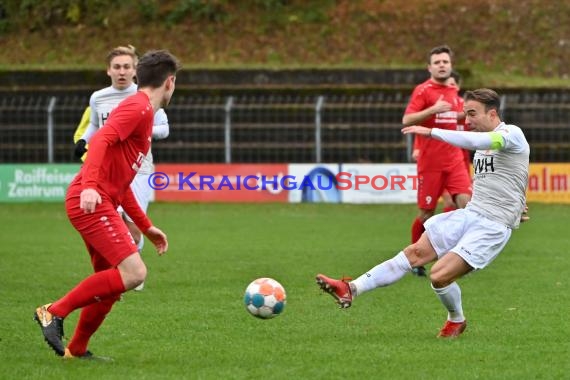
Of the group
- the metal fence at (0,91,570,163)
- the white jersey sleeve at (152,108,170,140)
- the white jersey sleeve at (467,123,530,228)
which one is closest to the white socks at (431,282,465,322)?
the white jersey sleeve at (467,123,530,228)

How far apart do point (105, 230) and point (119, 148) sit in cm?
50

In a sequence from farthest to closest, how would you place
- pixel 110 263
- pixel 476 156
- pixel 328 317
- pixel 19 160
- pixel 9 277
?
pixel 19 160, pixel 9 277, pixel 328 317, pixel 476 156, pixel 110 263

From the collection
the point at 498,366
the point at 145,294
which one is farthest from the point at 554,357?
the point at 145,294

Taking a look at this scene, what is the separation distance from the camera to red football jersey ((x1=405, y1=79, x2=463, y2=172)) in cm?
1220

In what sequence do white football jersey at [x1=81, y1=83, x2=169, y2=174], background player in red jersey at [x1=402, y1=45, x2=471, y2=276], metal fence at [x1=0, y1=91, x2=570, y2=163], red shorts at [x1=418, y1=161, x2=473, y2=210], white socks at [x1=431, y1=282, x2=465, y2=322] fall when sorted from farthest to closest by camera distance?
1. metal fence at [x1=0, y1=91, x2=570, y2=163]
2. red shorts at [x1=418, y1=161, x2=473, y2=210]
3. background player in red jersey at [x1=402, y1=45, x2=471, y2=276]
4. white football jersey at [x1=81, y1=83, x2=169, y2=174]
5. white socks at [x1=431, y1=282, x2=465, y2=322]

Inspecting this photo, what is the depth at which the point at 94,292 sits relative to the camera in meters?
6.89

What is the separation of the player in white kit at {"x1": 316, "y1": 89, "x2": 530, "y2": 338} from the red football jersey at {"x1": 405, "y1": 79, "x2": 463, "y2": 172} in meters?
3.84

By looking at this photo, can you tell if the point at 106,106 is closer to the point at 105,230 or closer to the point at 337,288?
the point at 337,288

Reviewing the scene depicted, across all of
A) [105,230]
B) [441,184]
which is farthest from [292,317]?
[441,184]

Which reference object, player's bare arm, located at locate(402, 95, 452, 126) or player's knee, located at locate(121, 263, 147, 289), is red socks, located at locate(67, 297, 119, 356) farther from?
player's bare arm, located at locate(402, 95, 452, 126)

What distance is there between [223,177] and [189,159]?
168 centimetres

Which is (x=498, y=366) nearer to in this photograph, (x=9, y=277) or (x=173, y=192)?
(x=9, y=277)

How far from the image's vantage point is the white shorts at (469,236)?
805 cm

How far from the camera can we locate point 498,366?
7035 millimetres
